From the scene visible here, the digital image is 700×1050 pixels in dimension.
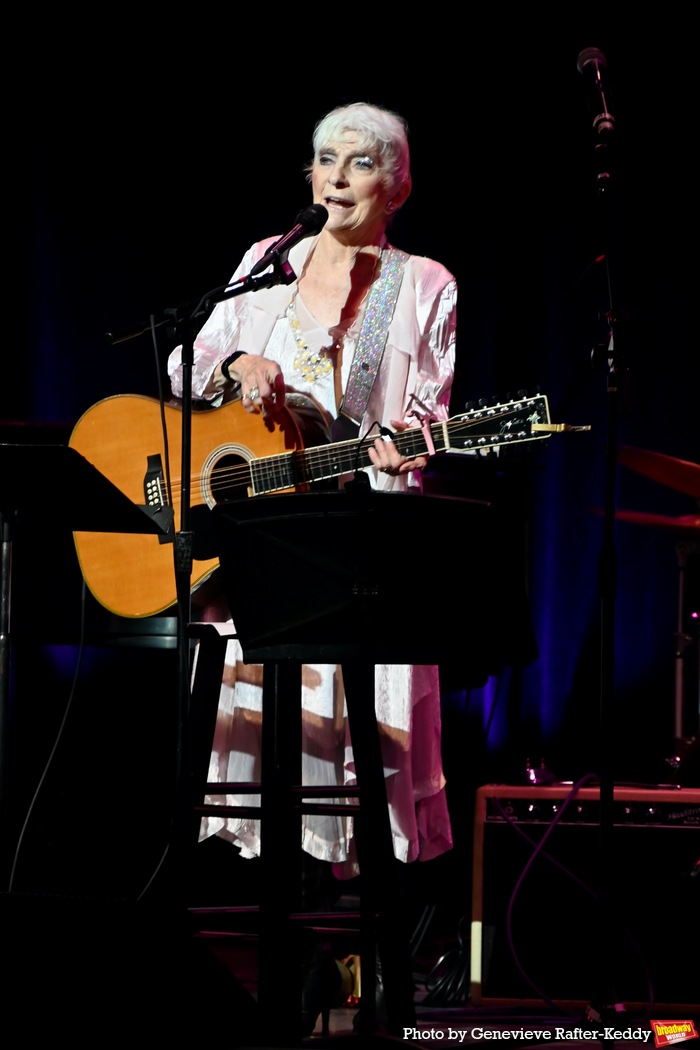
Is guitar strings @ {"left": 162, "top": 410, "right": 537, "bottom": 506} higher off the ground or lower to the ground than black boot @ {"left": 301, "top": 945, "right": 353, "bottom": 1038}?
higher

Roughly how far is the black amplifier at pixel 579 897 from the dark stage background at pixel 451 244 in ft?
3.01

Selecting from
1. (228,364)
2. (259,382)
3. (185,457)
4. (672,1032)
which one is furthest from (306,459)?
(672,1032)

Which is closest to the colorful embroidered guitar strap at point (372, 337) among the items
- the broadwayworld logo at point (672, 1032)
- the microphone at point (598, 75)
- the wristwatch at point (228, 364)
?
the wristwatch at point (228, 364)

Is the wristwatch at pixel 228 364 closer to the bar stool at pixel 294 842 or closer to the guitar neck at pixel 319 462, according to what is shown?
the guitar neck at pixel 319 462

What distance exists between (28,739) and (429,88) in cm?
269

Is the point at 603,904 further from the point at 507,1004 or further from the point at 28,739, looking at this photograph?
the point at 28,739

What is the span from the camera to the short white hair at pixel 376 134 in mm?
3252

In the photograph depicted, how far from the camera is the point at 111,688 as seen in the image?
4184 mm

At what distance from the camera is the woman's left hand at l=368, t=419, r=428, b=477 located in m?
2.87

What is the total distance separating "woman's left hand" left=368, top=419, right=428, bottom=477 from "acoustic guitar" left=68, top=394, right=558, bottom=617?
22 millimetres

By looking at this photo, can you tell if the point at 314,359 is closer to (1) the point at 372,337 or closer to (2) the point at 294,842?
(1) the point at 372,337

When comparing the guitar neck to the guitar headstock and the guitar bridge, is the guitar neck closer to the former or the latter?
the guitar headstock

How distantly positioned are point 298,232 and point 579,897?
182 centimetres

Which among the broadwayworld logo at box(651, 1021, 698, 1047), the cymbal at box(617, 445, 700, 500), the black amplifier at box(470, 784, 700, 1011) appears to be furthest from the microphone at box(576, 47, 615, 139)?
the broadwayworld logo at box(651, 1021, 698, 1047)
